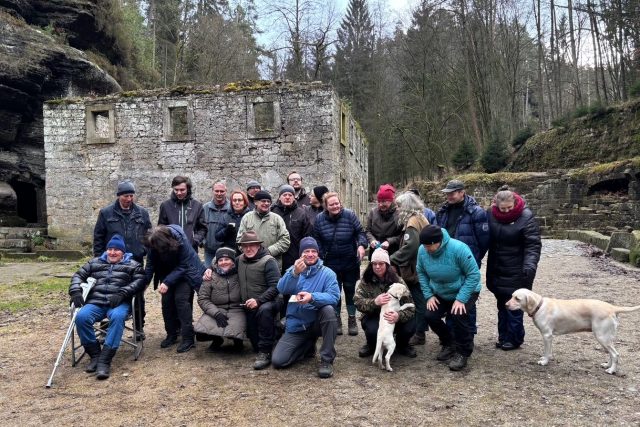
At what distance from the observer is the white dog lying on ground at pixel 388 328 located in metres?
4.30

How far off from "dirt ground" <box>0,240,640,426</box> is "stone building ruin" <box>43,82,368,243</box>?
882 cm

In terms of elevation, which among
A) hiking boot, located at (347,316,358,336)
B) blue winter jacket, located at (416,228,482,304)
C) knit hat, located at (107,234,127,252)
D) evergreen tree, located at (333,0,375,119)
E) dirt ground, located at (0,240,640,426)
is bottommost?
dirt ground, located at (0,240,640,426)

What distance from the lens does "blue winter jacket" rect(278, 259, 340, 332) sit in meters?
4.49

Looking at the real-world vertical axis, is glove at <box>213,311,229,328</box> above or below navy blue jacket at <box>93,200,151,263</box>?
below

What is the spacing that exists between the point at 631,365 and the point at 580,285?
14.9 ft

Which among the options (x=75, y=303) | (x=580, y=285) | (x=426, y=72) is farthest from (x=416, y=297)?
(x=426, y=72)

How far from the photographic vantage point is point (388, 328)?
14.2 ft

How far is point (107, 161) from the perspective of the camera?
1444cm

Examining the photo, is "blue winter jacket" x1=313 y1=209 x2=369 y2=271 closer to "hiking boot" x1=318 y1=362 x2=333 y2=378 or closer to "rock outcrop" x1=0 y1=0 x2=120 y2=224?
"hiking boot" x1=318 y1=362 x2=333 y2=378

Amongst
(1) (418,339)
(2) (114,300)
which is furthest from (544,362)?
(2) (114,300)

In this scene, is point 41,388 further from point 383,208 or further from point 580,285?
point 580,285

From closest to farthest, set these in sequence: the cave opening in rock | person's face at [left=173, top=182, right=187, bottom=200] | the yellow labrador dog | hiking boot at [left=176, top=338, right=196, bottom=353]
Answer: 1. the yellow labrador dog
2. hiking boot at [left=176, top=338, right=196, bottom=353]
3. person's face at [left=173, top=182, right=187, bottom=200]
4. the cave opening in rock

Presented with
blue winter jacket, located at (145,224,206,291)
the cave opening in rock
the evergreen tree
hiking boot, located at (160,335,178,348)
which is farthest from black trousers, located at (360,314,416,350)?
the evergreen tree

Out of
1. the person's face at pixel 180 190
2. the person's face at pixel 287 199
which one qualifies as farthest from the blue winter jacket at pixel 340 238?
the person's face at pixel 180 190
